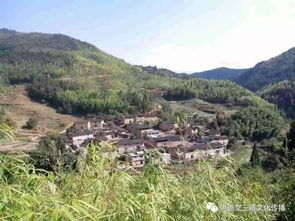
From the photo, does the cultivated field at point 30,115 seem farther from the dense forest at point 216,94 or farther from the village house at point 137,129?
the dense forest at point 216,94

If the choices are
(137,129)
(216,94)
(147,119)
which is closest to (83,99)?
(147,119)

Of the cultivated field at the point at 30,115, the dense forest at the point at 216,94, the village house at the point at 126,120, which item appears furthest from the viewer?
the dense forest at the point at 216,94

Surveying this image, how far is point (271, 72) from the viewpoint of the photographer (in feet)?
413

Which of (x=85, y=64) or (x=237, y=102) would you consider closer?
(x=237, y=102)

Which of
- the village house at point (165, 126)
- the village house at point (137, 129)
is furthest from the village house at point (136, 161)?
the village house at point (165, 126)

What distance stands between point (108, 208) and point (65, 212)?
76 centimetres

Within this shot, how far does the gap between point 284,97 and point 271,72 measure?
5854 cm

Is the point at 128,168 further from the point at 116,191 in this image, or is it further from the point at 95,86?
the point at 95,86

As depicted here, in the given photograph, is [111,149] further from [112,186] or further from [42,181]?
[42,181]

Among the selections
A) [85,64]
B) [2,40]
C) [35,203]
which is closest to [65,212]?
[35,203]

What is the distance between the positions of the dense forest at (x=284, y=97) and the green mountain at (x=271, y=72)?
4149 cm

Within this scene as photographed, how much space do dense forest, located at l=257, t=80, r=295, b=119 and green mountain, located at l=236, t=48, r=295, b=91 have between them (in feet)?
136

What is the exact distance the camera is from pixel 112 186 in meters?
2.14

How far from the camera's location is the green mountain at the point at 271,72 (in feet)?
389
